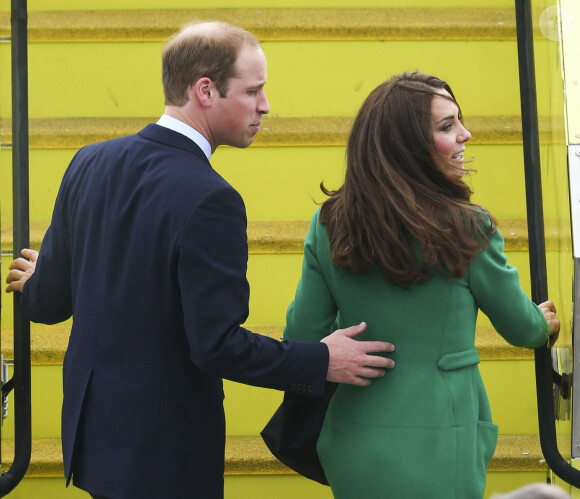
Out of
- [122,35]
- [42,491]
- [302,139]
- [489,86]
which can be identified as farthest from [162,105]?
[42,491]

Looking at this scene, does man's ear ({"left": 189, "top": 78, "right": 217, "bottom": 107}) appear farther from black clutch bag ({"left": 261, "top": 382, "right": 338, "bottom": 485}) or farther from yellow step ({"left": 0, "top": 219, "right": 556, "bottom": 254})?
yellow step ({"left": 0, "top": 219, "right": 556, "bottom": 254})

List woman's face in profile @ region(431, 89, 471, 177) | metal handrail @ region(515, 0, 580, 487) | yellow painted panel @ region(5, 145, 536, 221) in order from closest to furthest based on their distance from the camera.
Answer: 1. woman's face in profile @ region(431, 89, 471, 177)
2. metal handrail @ region(515, 0, 580, 487)
3. yellow painted panel @ region(5, 145, 536, 221)

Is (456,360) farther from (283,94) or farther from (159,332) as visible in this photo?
(283,94)

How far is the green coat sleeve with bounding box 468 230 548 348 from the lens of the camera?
75.9 inches

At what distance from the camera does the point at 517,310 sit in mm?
1972

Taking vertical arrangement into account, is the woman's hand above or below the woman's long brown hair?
below

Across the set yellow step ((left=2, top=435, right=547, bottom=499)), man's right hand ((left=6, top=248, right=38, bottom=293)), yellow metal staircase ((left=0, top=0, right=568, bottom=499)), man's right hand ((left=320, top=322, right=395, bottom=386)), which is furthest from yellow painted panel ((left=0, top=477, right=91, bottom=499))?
man's right hand ((left=320, top=322, right=395, bottom=386))

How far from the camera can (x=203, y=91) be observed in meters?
1.99

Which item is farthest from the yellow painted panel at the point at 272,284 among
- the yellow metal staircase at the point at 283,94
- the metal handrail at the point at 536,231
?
the metal handrail at the point at 536,231

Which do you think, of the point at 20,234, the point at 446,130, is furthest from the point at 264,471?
the point at 446,130

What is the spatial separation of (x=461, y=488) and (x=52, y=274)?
38.9 inches

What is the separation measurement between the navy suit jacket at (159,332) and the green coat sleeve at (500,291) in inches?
13.6

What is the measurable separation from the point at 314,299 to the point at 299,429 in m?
0.30

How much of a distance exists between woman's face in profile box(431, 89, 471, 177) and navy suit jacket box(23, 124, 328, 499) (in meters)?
0.44
